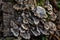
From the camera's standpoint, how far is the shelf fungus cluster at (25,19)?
2369 mm

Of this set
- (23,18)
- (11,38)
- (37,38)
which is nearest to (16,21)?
(23,18)

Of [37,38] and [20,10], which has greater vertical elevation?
[20,10]

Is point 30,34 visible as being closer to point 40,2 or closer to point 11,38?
point 11,38

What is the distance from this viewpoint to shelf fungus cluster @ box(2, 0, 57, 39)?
237cm

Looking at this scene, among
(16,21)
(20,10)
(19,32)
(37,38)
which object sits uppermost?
(20,10)

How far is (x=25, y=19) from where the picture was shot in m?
2.38

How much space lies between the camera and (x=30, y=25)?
2.45 metres

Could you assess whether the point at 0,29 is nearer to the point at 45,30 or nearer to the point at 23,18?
the point at 23,18

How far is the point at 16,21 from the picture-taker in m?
2.41

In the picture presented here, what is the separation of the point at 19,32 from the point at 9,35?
17 cm

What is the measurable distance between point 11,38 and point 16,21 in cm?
27

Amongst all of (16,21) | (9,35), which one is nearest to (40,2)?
(16,21)

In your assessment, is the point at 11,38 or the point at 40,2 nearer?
the point at 11,38

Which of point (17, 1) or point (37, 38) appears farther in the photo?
point (37, 38)
